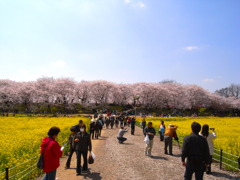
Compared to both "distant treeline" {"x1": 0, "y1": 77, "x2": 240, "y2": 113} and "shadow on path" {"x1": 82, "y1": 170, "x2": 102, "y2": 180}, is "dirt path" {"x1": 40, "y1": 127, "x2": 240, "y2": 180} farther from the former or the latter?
"distant treeline" {"x1": 0, "y1": 77, "x2": 240, "y2": 113}

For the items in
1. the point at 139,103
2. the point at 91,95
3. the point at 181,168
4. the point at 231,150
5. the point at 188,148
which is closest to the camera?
the point at 188,148

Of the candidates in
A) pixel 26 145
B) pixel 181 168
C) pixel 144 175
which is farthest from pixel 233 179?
pixel 26 145

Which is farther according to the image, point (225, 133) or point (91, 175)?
point (225, 133)

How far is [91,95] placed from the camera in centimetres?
6688

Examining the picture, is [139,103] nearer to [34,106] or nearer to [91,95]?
[91,95]

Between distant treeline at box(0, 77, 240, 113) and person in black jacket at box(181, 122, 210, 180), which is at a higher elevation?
distant treeline at box(0, 77, 240, 113)

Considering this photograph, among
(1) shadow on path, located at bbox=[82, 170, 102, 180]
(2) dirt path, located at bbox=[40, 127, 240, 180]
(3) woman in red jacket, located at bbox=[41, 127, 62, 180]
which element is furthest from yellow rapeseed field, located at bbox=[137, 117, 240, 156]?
(3) woman in red jacket, located at bbox=[41, 127, 62, 180]

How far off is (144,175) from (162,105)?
64242 mm

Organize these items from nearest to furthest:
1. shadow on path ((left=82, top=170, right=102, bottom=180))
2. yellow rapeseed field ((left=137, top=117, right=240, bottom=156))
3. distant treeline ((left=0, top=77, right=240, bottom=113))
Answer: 1. shadow on path ((left=82, top=170, right=102, bottom=180))
2. yellow rapeseed field ((left=137, top=117, right=240, bottom=156))
3. distant treeline ((left=0, top=77, right=240, bottom=113))

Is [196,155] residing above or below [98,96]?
below

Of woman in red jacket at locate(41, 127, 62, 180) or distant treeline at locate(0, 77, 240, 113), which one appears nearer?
woman in red jacket at locate(41, 127, 62, 180)

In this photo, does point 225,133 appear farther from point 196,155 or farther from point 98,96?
point 98,96

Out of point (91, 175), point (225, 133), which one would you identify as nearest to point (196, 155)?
point (91, 175)

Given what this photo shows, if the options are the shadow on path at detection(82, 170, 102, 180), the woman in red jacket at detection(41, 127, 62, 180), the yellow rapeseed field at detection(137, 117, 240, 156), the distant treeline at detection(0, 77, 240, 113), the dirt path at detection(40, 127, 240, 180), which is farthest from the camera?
the distant treeline at detection(0, 77, 240, 113)
